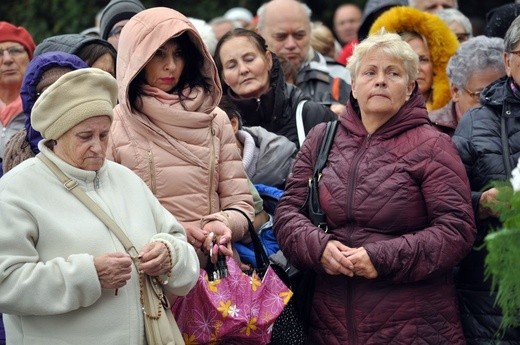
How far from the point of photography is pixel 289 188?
632 centimetres

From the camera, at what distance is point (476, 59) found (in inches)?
276

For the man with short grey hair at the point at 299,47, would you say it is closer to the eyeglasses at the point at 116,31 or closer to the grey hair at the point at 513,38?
the eyeglasses at the point at 116,31

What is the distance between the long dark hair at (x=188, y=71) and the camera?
20.5 ft

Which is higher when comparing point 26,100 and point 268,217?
point 26,100

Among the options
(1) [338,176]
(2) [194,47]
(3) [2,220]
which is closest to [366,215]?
(1) [338,176]

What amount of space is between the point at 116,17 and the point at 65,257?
3.54 m

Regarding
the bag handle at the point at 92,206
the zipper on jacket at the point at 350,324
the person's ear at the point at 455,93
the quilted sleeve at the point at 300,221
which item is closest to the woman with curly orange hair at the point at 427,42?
the person's ear at the point at 455,93

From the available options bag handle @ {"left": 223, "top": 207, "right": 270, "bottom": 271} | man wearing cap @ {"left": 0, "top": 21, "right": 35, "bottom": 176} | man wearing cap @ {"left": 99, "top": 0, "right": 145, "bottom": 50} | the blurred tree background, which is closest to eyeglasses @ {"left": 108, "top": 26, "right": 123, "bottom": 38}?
man wearing cap @ {"left": 99, "top": 0, "right": 145, "bottom": 50}

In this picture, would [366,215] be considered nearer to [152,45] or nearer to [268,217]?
[268,217]

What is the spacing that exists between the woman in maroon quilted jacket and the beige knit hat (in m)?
1.28

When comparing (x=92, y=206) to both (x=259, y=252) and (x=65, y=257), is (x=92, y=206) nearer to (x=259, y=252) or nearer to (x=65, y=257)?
(x=65, y=257)

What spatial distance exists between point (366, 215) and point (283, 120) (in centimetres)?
161

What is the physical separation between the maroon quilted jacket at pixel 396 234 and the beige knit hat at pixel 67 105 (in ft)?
4.22

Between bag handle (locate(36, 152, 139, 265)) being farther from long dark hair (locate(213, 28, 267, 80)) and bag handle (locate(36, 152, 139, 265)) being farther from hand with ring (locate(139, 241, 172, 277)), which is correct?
long dark hair (locate(213, 28, 267, 80))
